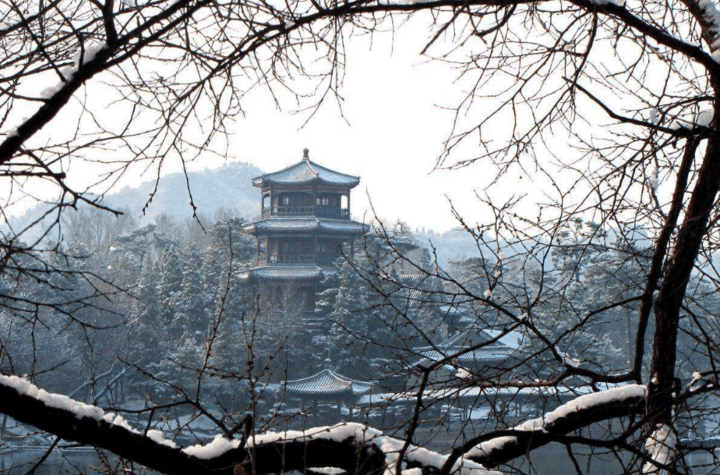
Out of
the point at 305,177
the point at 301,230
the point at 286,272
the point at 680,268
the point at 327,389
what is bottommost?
the point at 327,389

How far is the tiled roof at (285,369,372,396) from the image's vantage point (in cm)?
→ 1781

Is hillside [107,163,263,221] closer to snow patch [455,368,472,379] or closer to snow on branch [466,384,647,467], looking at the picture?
snow patch [455,368,472,379]

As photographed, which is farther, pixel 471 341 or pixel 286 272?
pixel 286 272

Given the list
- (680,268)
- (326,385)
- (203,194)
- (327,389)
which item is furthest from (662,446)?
(203,194)

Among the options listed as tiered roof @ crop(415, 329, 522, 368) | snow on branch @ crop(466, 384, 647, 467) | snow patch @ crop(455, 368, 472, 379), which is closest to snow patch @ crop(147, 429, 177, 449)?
snow on branch @ crop(466, 384, 647, 467)

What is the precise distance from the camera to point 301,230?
21562mm

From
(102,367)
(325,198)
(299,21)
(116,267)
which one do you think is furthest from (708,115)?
(116,267)

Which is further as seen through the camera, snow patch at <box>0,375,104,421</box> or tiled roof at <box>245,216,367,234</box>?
tiled roof at <box>245,216,367,234</box>

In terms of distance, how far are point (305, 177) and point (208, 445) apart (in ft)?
69.5

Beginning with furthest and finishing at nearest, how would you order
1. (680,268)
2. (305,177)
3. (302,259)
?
(305,177)
(302,259)
(680,268)

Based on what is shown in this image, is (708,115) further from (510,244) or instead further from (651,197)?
(510,244)

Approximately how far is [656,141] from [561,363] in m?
0.75

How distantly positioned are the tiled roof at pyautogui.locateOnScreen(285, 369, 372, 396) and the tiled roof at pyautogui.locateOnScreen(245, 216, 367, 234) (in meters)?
4.84

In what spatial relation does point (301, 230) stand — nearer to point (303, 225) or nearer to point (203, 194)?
point (303, 225)
